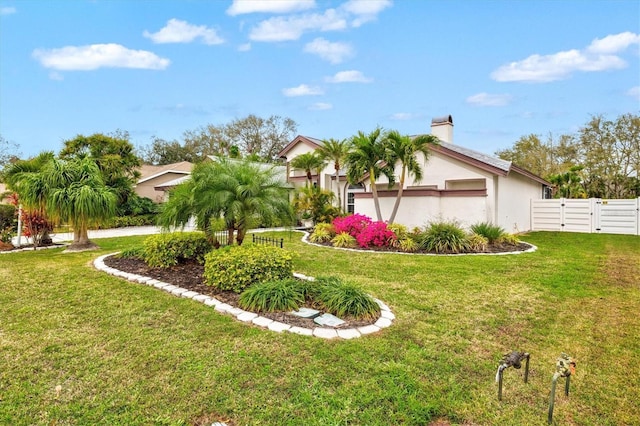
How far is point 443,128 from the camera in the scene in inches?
643

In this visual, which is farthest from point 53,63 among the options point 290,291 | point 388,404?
point 388,404

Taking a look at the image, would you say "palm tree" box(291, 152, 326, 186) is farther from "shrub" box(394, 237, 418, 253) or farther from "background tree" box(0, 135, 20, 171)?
"background tree" box(0, 135, 20, 171)

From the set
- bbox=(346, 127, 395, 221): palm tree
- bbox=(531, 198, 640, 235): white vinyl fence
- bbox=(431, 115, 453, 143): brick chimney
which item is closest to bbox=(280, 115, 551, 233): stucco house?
bbox=(431, 115, 453, 143): brick chimney

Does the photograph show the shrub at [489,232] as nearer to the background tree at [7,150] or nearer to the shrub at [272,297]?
the shrub at [272,297]

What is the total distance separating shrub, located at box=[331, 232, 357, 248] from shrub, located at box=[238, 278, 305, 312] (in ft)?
19.2

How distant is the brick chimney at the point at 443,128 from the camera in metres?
16.3

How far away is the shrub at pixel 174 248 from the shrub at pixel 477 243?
23.7 ft

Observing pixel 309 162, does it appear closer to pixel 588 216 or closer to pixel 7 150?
pixel 588 216

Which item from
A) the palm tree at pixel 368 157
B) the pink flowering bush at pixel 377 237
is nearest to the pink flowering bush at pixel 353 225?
the pink flowering bush at pixel 377 237

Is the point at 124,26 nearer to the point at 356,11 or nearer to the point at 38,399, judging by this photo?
the point at 356,11

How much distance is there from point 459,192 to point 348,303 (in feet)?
30.0

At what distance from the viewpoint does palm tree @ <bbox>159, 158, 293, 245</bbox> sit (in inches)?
232

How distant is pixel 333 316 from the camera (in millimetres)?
4359

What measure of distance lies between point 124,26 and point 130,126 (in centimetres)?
2363
